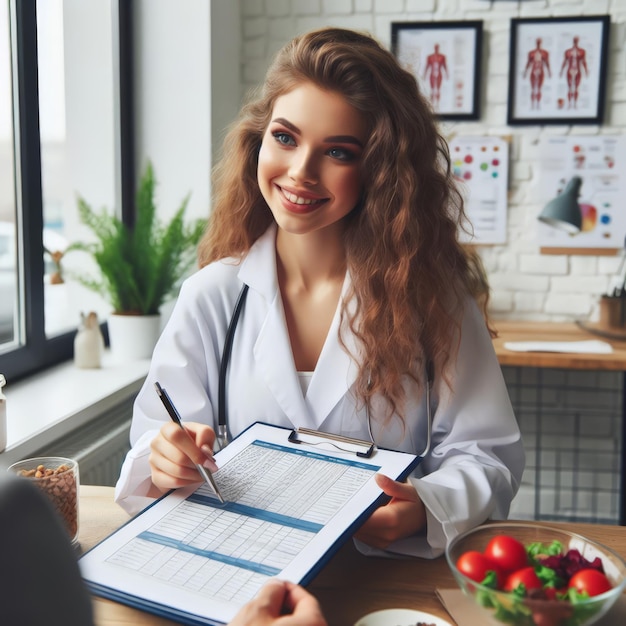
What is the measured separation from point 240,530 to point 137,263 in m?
1.65

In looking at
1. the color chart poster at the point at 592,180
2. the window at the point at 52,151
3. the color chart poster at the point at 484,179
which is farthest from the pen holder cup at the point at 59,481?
the color chart poster at the point at 592,180

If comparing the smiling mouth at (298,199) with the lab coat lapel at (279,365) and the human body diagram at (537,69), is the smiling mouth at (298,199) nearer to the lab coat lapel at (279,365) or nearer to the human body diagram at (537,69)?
the lab coat lapel at (279,365)

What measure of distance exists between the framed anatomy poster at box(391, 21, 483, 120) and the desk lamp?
1.55 feet

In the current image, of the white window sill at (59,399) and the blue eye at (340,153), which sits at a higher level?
the blue eye at (340,153)

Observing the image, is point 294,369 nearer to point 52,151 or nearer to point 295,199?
point 295,199

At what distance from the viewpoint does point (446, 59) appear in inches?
116

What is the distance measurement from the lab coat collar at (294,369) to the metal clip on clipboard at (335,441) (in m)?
0.18

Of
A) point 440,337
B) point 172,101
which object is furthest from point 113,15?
point 440,337

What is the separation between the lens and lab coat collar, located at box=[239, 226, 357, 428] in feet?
4.35

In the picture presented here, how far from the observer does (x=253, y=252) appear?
148cm

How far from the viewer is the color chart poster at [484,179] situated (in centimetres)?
298

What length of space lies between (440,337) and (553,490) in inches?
80.8

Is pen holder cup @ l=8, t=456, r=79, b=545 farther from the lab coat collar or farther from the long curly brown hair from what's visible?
the long curly brown hair

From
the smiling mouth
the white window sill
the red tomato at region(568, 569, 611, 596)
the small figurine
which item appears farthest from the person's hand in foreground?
the small figurine
